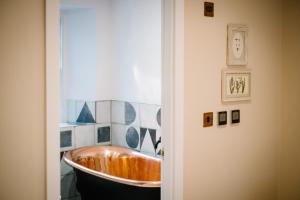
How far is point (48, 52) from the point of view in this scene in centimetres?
177

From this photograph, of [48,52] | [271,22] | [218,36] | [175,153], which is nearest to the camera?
[48,52]

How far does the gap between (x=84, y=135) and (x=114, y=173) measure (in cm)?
54

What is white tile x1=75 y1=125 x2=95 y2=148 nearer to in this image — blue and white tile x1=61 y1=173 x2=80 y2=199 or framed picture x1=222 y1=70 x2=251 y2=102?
blue and white tile x1=61 y1=173 x2=80 y2=199

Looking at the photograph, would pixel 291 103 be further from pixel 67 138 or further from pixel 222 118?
pixel 67 138

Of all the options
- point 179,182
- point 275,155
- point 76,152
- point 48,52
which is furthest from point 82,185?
point 48,52

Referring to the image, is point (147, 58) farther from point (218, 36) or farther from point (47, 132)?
point (47, 132)

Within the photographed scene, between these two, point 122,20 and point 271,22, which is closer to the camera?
point 271,22

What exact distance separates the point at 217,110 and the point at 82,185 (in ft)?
5.06

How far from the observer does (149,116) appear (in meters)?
3.83

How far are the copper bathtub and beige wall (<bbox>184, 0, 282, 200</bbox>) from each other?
53cm

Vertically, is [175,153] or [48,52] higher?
[48,52]

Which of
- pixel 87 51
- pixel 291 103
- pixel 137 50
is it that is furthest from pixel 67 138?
pixel 291 103

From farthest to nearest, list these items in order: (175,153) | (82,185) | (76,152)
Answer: (76,152) < (82,185) < (175,153)

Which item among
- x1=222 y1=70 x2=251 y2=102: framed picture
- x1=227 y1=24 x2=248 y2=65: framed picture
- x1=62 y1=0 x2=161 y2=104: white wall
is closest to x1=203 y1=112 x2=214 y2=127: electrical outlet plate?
x1=222 y1=70 x2=251 y2=102: framed picture
